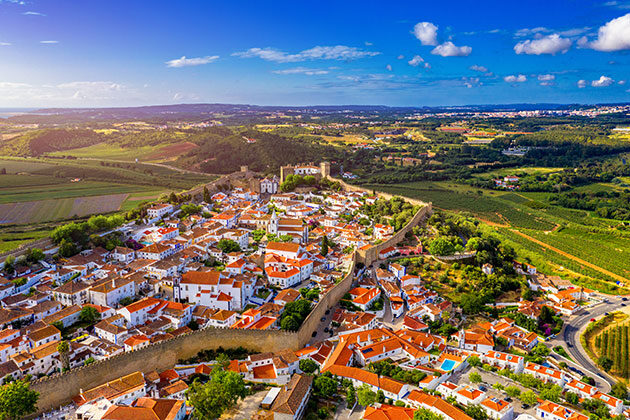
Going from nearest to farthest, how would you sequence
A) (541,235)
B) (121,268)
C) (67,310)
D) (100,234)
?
(67,310) → (121,268) → (100,234) → (541,235)

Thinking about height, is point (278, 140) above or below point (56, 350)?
above

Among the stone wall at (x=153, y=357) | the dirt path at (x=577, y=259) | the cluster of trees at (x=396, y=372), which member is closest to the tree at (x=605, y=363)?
the cluster of trees at (x=396, y=372)

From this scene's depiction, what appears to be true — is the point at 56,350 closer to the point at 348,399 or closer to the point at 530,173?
the point at 348,399

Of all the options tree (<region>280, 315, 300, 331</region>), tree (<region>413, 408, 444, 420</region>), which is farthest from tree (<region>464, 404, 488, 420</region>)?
tree (<region>280, 315, 300, 331</region>)

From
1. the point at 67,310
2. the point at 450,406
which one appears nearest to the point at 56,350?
the point at 67,310

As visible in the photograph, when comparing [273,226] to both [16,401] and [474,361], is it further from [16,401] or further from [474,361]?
[16,401]

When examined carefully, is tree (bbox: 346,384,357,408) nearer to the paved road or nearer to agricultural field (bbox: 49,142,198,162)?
the paved road
